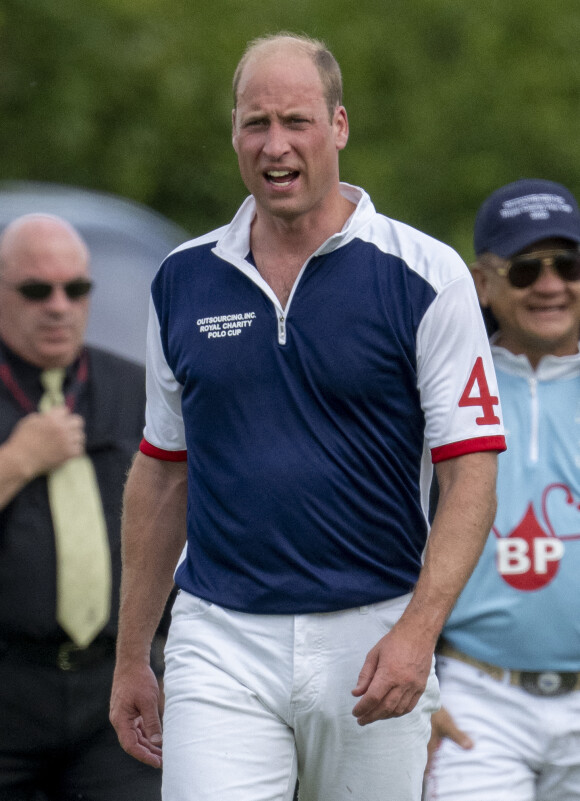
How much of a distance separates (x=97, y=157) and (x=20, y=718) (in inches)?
353

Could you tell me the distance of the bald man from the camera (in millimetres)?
4805

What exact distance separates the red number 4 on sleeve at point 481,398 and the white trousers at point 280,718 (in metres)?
0.49

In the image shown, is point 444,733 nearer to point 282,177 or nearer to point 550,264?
point 550,264

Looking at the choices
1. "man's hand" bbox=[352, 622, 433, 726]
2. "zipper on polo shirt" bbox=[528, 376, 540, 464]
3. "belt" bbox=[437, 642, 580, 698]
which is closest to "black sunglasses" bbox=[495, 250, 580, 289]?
"zipper on polo shirt" bbox=[528, 376, 540, 464]

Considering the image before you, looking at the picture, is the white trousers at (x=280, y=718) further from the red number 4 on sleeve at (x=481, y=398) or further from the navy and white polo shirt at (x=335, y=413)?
the red number 4 on sleeve at (x=481, y=398)

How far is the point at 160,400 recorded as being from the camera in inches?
169

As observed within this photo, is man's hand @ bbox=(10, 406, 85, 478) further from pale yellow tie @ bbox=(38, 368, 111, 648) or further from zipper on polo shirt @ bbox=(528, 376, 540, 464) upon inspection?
zipper on polo shirt @ bbox=(528, 376, 540, 464)

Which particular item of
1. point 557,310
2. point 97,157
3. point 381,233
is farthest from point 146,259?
point 381,233

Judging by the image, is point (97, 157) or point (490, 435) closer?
point (490, 435)

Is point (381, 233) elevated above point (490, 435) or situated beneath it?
elevated above

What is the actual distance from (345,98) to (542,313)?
348 inches

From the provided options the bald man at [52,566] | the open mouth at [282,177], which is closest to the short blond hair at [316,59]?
the open mouth at [282,177]

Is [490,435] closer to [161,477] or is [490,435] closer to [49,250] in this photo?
[161,477]

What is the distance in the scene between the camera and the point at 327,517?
3.83 metres
